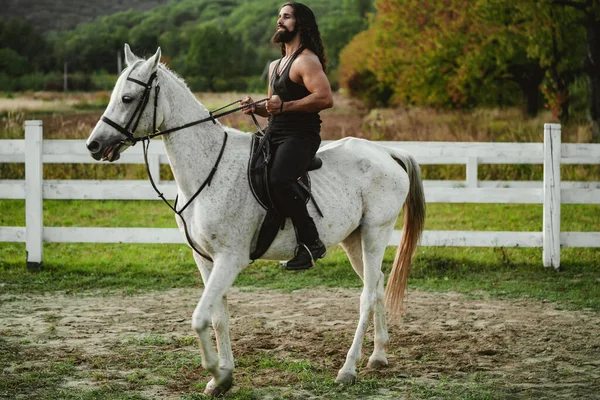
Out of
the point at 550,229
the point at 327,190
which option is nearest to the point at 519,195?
the point at 550,229

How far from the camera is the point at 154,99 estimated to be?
4906 mm

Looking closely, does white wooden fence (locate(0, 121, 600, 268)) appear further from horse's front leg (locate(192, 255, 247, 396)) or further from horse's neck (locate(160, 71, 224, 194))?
horse's front leg (locate(192, 255, 247, 396))

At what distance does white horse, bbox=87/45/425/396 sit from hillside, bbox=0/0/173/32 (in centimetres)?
9022

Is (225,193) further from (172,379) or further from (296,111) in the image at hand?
(172,379)

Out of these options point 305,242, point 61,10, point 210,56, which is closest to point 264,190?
point 305,242

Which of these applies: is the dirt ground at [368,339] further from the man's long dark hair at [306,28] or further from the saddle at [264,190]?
the man's long dark hair at [306,28]

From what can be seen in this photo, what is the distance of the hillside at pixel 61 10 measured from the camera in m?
97.5

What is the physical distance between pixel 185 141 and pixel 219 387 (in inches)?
65.7

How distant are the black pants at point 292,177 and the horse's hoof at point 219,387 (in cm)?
107

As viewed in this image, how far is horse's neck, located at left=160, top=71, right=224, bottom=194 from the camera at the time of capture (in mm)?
5023

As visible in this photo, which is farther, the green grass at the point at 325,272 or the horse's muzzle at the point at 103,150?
the green grass at the point at 325,272

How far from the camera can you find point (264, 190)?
507 centimetres

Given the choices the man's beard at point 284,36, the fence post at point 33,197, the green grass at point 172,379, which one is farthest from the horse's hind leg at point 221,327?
the fence post at point 33,197

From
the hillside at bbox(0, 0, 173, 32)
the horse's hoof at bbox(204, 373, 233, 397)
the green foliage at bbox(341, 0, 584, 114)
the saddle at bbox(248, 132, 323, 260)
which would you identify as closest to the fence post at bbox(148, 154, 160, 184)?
the saddle at bbox(248, 132, 323, 260)
